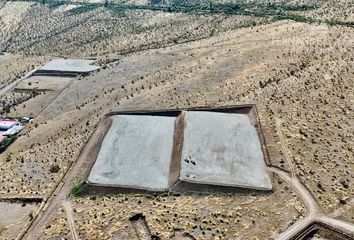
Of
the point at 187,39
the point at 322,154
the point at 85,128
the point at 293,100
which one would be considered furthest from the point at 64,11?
the point at 322,154

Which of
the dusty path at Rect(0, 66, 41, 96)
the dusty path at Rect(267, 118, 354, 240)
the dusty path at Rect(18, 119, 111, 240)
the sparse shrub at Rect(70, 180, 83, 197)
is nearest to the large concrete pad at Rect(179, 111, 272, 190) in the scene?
the dusty path at Rect(267, 118, 354, 240)

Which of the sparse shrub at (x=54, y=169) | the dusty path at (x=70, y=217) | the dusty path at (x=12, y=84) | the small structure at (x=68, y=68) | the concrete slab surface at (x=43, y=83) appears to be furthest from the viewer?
the small structure at (x=68, y=68)

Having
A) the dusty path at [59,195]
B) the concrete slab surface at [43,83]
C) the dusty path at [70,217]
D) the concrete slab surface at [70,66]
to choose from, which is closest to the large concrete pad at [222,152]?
the dusty path at [70,217]

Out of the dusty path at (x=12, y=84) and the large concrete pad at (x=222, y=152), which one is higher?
the dusty path at (x=12, y=84)

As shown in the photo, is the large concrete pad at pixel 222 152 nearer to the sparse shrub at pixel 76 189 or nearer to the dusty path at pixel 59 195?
the sparse shrub at pixel 76 189

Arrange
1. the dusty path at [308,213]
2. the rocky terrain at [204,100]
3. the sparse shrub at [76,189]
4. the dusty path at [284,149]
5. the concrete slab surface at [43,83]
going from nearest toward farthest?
the dusty path at [308,213] → the rocky terrain at [204,100] → the sparse shrub at [76,189] → the dusty path at [284,149] → the concrete slab surface at [43,83]

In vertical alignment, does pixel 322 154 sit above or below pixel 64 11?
below

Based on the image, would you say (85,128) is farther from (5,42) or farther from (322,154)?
(5,42)

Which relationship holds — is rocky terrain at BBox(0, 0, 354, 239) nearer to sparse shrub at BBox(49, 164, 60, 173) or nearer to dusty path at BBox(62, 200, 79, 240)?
dusty path at BBox(62, 200, 79, 240)
